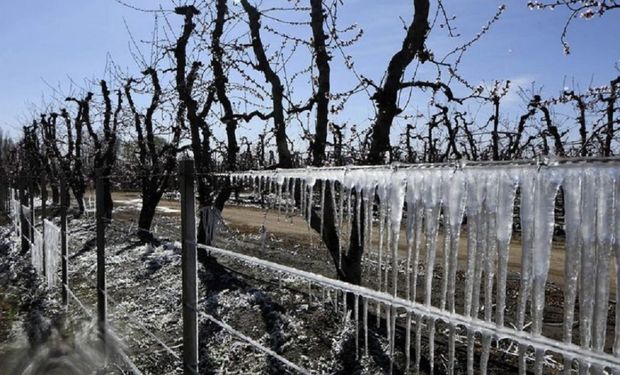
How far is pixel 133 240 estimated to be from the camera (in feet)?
32.6

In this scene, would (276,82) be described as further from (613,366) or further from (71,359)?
(613,366)

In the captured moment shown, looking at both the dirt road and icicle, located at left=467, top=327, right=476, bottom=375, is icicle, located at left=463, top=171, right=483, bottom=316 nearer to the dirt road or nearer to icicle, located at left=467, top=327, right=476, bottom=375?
icicle, located at left=467, top=327, right=476, bottom=375

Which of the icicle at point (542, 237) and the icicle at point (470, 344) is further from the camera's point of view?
the icicle at point (470, 344)

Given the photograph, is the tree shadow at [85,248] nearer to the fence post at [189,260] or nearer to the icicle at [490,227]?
the fence post at [189,260]

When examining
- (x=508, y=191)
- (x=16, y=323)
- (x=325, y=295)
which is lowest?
(x=16, y=323)

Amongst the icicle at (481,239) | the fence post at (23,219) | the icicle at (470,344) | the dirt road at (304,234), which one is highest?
the icicle at (481,239)

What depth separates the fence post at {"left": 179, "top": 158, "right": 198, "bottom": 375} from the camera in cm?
250

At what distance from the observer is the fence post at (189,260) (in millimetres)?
2500

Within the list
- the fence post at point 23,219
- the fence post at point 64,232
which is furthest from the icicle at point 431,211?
the fence post at point 23,219

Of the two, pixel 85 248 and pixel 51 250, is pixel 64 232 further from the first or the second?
pixel 85 248

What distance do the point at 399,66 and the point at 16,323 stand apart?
16.2 ft

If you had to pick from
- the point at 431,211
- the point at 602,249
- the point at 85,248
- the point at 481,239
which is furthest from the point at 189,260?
the point at 85,248

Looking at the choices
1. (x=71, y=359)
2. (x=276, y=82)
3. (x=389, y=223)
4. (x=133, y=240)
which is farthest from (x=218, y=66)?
(x=389, y=223)

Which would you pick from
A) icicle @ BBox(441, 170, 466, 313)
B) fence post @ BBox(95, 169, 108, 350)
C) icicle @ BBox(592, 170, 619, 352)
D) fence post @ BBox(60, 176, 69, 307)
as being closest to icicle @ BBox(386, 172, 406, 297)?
icicle @ BBox(441, 170, 466, 313)
